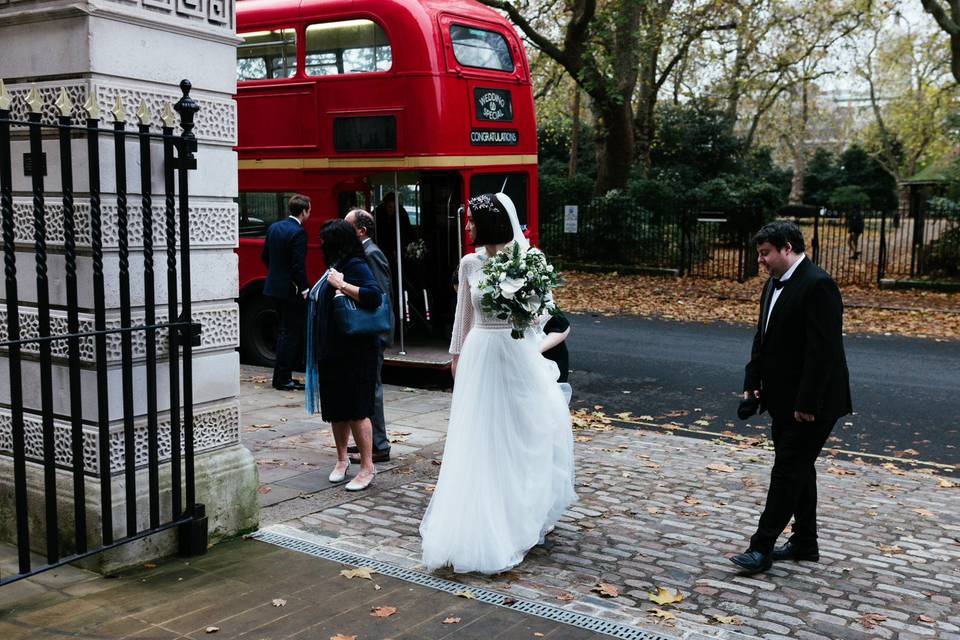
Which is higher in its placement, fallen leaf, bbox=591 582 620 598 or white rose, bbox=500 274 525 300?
white rose, bbox=500 274 525 300

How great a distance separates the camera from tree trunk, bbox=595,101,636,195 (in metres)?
25.0

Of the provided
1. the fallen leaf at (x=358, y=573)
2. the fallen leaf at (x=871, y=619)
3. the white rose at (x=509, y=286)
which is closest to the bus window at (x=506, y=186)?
the white rose at (x=509, y=286)

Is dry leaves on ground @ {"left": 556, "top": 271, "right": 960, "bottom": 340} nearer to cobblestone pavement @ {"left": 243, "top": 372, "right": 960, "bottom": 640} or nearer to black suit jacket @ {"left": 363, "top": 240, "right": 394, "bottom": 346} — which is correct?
cobblestone pavement @ {"left": 243, "top": 372, "right": 960, "bottom": 640}

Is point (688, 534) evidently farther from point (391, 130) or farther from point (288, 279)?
point (391, 130)

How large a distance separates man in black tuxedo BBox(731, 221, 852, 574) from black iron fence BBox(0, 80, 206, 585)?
10.3 ft

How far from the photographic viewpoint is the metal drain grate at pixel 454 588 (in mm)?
4363

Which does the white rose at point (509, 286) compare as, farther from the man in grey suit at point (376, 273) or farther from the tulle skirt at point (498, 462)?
the man in grey suit at point (376, 273)

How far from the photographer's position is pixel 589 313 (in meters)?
17.8

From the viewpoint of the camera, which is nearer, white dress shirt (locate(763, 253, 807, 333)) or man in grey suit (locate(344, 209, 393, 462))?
white dress shirt (locate(763, 253, 807, 333))

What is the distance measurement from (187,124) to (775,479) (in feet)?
12.2

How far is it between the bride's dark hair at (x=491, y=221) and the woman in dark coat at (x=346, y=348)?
1.26 metres

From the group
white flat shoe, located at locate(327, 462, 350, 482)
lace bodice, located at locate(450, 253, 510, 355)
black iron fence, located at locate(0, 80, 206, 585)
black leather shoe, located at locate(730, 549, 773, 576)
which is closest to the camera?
black iron fence, located at locate(0, 80, 206, 585)

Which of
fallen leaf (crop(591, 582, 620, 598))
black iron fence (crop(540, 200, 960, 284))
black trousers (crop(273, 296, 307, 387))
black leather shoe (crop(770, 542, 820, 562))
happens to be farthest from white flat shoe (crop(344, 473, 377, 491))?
black iron fence (crop(540, 200, 960, 284))

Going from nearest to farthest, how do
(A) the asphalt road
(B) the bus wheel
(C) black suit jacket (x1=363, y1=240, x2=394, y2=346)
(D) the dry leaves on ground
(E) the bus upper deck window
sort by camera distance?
(C) black suit jacket (x1=363, y1=240, x2=394, y2=346) → (A) the asphalt road → (E) the bus upper deck window → (B) the bus wheel → (D) the dry leaves on ground
